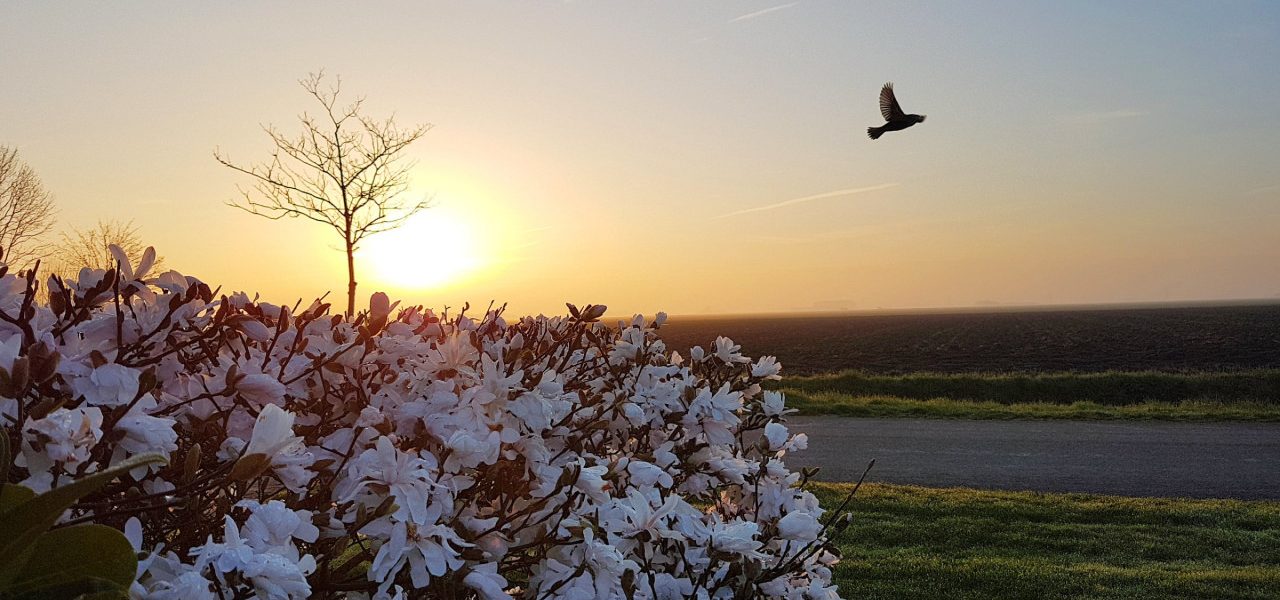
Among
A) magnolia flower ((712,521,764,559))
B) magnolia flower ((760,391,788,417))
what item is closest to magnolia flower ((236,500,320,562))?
magnolia flower ((712,521,764,559))

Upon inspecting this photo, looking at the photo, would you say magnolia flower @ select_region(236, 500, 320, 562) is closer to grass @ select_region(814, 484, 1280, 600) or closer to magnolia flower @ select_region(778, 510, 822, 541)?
magnolia flower @ select_region(778, 510, 822, 541)

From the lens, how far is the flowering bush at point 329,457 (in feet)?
4.27

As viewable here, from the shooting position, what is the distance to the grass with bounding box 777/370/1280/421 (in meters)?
19.0

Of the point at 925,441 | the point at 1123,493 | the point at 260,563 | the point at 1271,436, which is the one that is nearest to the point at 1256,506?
the point at 1123,493

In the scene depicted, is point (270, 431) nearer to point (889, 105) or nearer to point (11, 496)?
point (11, 496)

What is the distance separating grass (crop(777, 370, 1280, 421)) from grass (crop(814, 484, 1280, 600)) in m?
8.51

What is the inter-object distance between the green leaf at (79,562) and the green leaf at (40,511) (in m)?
0.05

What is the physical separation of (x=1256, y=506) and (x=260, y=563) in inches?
485

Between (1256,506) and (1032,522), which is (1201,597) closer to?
(1032,522)

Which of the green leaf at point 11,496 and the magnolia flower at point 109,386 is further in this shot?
the magnolia flower at point 109,386

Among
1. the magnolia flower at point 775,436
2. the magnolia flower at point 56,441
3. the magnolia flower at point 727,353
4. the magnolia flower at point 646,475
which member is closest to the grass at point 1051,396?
the magnolia flower at point 727,353

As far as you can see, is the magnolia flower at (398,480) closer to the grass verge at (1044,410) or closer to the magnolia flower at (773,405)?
the magnolia flower at (773,405)

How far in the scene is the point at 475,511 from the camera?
1.92 m

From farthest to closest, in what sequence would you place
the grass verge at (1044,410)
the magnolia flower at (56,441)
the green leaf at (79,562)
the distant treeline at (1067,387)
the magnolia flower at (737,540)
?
the distant treeline at (1067,387)
the grass verge at (1044,410)
the magnolia flower at (737,540)
the magnolia flower at (56,441)
the green leaf at (79,562)
